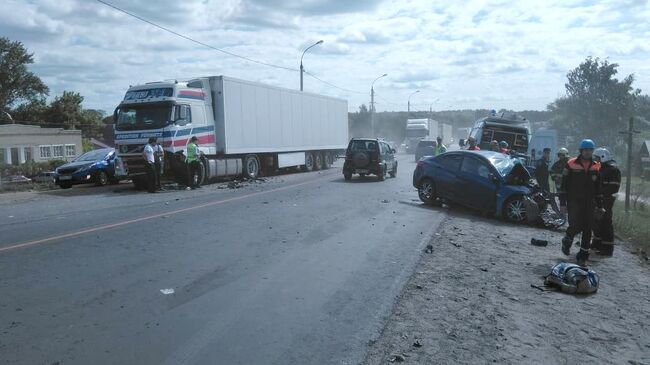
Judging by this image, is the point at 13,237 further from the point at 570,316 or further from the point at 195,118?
the point at 195,118

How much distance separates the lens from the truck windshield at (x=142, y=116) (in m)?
18.3

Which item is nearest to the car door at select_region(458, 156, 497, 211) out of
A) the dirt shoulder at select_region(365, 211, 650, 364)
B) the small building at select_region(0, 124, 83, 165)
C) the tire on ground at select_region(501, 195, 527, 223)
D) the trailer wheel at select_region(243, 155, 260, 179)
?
the tire on ground at select_region(501, 195, 527, 223)

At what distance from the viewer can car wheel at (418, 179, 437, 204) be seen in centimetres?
1473

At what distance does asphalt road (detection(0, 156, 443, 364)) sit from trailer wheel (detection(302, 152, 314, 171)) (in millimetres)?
17136

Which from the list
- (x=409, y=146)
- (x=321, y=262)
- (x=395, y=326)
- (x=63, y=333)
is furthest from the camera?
(x=409, y=146)

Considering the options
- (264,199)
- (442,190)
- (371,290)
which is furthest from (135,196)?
(371,290)

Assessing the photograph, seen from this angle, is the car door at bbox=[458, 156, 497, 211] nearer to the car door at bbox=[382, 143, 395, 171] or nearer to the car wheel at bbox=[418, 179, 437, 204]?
the car wheel at bbox=[418, 179, 437, 204]

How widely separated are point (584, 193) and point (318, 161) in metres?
23.5

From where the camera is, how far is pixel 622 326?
572cm

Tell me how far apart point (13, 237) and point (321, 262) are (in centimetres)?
521

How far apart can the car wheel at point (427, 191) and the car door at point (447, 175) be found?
6.7 inches

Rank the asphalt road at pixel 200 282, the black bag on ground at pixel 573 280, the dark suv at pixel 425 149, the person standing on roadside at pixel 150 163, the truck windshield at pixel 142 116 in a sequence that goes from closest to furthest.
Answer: the asphalt road at pixel 200 282, the black bag on ground at pixel 573 280, the person standing on roadside at pixel 150 163, the truck windshield at pixel 142 116, the dark suv at pixel 425 149

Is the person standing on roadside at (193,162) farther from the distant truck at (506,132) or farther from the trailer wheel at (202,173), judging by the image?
the distant truck at (506,132)

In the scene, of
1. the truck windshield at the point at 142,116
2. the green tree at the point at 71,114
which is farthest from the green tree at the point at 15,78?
the truck windshield at the point at 142,116
